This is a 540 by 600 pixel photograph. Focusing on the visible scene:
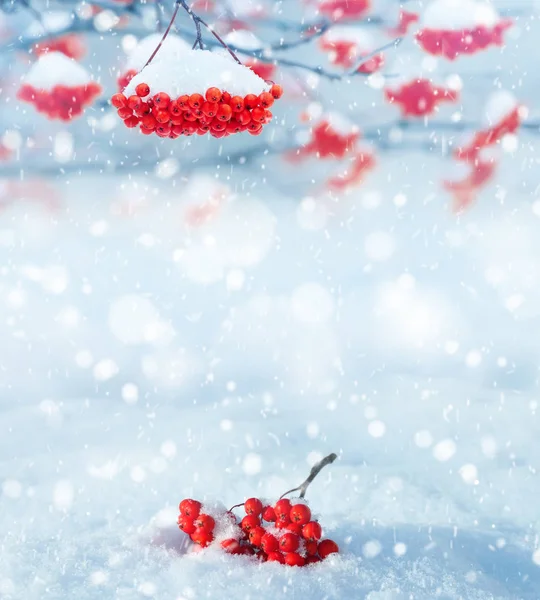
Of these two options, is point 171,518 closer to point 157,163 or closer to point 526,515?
point 526,515

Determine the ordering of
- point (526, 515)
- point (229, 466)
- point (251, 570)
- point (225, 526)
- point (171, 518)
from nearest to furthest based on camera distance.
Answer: point (251, 570), point (225, 526), point (171, 518), point (526, 515), point (229, 466)

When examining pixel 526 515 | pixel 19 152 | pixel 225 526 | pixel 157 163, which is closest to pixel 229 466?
pixel 225 526

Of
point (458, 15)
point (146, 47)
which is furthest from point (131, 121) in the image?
point (458, 15)

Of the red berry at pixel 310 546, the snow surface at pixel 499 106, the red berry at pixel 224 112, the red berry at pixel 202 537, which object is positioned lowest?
the red berry at pixel 310 546

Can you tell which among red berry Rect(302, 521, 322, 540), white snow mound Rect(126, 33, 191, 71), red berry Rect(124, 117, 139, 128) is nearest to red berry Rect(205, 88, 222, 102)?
red berry Rect(124, 117, 139, 128)

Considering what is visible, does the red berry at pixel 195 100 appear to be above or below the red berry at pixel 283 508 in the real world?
above

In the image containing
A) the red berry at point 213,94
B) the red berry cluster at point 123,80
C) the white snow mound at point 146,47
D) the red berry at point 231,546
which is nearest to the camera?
the red berry at point 213,94

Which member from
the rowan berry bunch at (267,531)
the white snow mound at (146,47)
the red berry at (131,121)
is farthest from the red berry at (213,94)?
the rowan berry bunch at (267,531)

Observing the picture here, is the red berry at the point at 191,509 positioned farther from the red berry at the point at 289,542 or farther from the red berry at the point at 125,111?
the red berry at the point at 125,111
